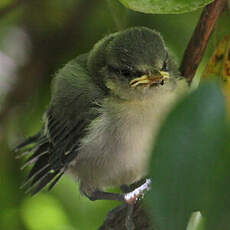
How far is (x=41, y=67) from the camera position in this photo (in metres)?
2.16

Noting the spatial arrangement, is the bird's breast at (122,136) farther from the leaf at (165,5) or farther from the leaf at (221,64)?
the leaf at (165,5)

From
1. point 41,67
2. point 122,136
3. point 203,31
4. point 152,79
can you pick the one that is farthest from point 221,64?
point 41,67

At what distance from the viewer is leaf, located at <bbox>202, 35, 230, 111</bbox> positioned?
131 cm

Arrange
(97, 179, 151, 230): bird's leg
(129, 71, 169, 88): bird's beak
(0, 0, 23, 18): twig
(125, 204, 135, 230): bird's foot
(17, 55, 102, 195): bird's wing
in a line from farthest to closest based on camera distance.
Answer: (0, 0, 23, 18): twig, (17, 55, 102, 195): bird's wing, (129, 71, 169, 88): bird's beak, (125, 204, 135, 230): bird's foot, (97, 179, 151, 230): bird's leg

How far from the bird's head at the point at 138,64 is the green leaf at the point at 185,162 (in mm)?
950

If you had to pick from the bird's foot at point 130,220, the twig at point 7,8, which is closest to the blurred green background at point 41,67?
the twig at point 7,8

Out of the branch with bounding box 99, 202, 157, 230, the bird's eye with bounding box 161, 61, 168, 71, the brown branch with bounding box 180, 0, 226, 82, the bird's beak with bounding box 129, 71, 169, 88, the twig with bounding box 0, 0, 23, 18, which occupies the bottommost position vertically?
the branch with bounding box 99, 202, 157, 230

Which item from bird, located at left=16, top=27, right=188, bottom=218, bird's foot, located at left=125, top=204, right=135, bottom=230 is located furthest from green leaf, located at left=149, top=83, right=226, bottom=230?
bird, located at left=16, top=27, right=188, bottom=218

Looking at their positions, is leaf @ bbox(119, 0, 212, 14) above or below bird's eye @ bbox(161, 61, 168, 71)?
above

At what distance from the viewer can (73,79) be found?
1756mm

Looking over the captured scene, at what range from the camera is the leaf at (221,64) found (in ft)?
4.31

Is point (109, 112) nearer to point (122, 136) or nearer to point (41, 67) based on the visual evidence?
point (122, 136)

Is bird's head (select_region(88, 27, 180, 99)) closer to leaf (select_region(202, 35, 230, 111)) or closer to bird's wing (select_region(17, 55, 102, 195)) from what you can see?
bird's wing (select_region(17, 55, 102, 195))

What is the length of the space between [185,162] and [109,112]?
1.03 metres
